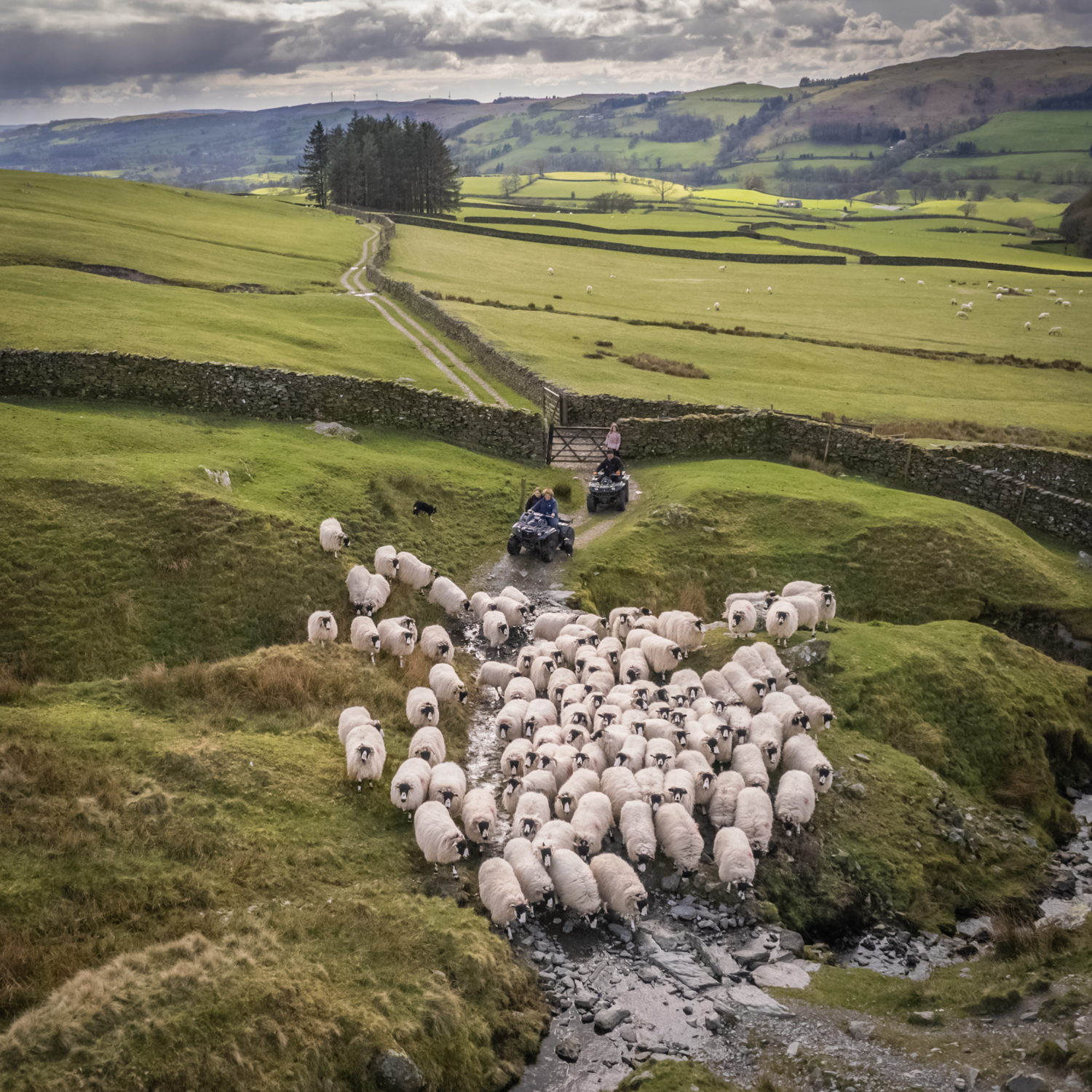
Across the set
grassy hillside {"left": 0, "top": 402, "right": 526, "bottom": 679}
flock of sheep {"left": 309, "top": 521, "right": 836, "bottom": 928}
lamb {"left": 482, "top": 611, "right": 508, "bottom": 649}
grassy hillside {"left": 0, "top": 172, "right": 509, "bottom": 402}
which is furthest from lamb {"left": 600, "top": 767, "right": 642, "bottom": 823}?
grassy hillside {"left": 0, "top": 172, "right": 509, "bottom": 402}

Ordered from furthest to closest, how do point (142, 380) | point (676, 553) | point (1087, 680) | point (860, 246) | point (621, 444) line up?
point (860, 246), point (621, 444), point (142, 380), point (676, 553), point (1087, 680)

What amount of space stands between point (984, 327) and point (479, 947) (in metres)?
65.6

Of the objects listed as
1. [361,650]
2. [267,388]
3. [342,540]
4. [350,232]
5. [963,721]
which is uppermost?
[350,232]

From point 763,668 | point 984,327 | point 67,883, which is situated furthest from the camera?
point 984,327

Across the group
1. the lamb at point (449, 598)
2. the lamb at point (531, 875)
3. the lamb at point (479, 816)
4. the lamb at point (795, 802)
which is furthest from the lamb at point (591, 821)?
the lamb at point (449, 598)

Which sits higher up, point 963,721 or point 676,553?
point 676,553

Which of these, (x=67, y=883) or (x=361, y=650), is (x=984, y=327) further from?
(x=67, y=883)

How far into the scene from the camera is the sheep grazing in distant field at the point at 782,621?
18.4 meters

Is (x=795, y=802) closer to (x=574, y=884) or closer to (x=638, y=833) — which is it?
(x=638, y=833)

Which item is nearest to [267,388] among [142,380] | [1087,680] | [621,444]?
[142,380]

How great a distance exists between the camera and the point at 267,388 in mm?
28688

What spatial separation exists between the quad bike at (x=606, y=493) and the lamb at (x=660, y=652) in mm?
9025

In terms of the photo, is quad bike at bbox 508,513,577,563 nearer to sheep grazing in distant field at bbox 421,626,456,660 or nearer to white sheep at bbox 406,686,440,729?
sheep grazing in distant field at bbox 421,626,456,660

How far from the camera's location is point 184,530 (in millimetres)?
20047
